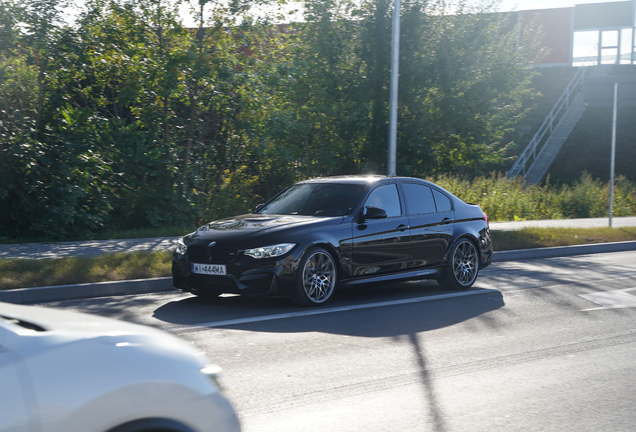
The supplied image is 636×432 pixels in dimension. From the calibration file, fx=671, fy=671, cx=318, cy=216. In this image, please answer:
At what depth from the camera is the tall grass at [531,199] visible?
2292 centimetres

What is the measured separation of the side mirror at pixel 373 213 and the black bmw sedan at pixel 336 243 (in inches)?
0.5

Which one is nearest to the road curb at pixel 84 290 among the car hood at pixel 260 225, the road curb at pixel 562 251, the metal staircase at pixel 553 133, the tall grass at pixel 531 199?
the car hood at pixel 260 225

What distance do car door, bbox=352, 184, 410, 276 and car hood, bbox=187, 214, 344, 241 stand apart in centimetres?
39

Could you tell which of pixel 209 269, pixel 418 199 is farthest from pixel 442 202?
pixel 209 269

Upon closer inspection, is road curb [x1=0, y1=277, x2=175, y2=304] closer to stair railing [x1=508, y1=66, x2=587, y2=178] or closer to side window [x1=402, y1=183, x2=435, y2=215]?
side window [x1=402, y1=183, x2=435, y2=215]

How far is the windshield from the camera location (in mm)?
8648

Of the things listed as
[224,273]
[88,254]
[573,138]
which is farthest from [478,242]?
[573,138]

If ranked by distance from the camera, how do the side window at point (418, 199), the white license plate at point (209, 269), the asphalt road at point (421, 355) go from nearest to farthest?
the asphalt road at point (421, 355) → the white license plate at point (209, 269) → the side window at point (418, 199)

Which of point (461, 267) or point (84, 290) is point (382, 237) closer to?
point (461, 267)

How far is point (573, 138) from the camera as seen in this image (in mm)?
39031

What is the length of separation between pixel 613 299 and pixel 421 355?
4.34 m

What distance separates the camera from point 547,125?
1612 inches

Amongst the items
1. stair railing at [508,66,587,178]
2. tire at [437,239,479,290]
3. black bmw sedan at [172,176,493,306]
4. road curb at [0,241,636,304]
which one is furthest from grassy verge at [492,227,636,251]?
stair railing at [508,66,587,178]

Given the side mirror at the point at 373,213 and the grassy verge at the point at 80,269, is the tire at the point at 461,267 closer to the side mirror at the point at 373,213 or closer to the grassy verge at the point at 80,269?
the side mirror at the point at 373,213
